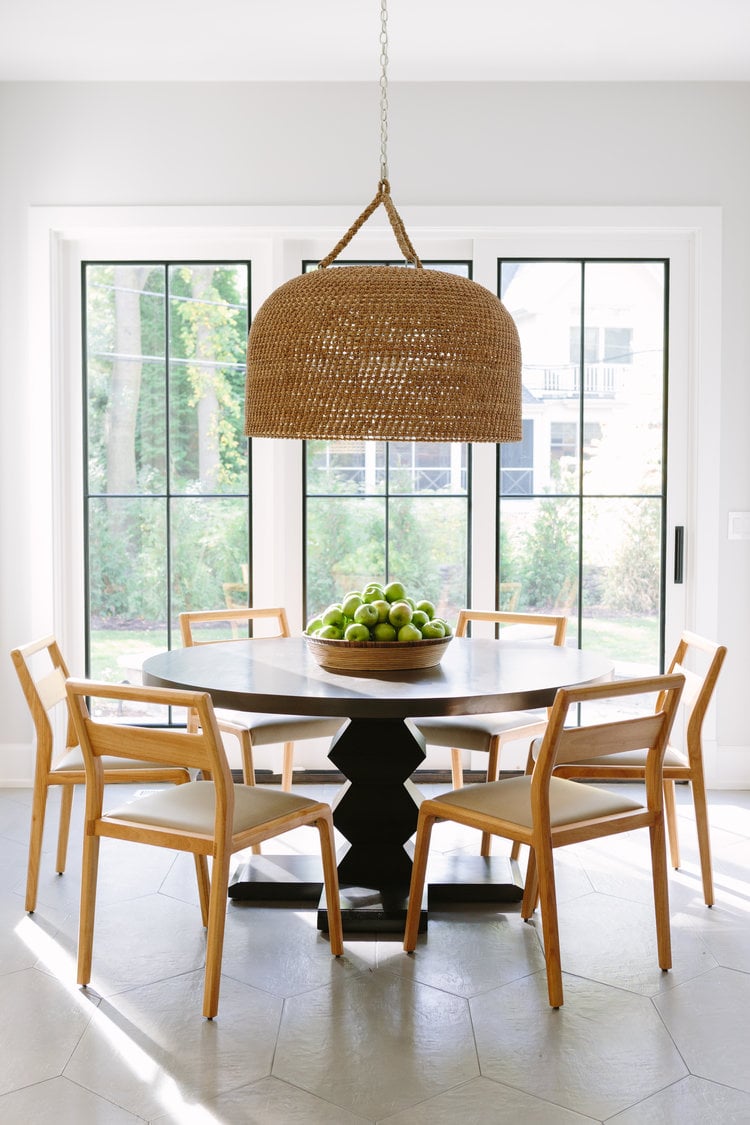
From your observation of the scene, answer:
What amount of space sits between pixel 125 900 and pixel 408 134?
10.0ft

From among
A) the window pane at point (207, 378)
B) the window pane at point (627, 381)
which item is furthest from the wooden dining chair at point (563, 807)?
the window pane at point (207, 378)

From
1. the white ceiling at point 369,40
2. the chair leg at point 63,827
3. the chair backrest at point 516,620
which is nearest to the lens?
the chair leg at point 63,827

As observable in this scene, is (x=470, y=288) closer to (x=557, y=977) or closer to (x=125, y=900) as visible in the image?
(x=557, y=977)

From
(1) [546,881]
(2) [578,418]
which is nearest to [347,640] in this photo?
(1) [546,881]

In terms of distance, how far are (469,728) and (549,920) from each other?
36.9 inches

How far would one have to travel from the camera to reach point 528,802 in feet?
8.22

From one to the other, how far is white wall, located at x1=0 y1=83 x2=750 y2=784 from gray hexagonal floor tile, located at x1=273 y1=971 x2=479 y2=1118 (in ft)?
8.90

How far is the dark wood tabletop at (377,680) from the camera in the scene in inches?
94.6

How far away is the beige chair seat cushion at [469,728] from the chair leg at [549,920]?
0.82 meters

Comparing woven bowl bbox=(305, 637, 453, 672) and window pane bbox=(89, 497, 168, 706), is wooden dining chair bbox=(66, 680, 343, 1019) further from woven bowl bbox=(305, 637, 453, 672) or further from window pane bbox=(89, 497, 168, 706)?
window pane bbox=(89, 497, 168, 706)

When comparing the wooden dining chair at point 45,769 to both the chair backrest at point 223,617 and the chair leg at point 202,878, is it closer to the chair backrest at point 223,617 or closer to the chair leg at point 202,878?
the chair leg at point 202,878

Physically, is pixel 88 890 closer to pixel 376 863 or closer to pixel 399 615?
pixel 376 863

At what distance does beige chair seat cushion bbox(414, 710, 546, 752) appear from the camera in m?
3.16

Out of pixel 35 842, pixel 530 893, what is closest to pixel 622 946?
pixel 530 893
